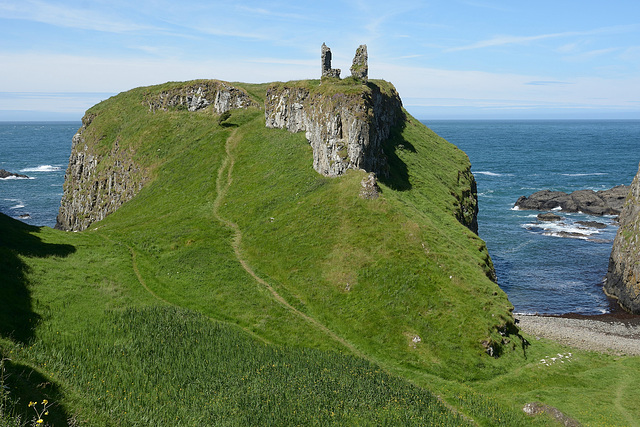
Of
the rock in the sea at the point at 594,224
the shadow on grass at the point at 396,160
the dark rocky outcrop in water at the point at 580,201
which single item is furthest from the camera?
the dark rocky outcrop in water at the point at 580,201

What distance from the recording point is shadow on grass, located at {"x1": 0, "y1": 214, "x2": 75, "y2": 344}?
115 feet

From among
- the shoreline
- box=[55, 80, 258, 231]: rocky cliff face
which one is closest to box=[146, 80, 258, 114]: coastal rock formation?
box=[55, 80, 258, 231]: rocky cliff face

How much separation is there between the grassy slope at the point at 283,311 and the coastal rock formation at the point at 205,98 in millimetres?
39568

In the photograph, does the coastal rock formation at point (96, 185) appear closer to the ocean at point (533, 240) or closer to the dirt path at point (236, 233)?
the ocean at point (533, 240)

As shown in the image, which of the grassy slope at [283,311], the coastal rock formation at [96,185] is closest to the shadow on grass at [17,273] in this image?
the grassy slope at [283,311]

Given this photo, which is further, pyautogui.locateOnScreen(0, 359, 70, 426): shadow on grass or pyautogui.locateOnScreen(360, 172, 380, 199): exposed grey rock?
pyautogui.locateOnScreen(360, 172, 380, 199): exposed grey rock

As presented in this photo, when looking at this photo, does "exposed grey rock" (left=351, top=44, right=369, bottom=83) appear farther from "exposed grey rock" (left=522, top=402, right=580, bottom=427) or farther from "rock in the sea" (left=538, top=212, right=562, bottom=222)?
"exposed grey rock" (left=522, top=402, right=580, bottom=427)

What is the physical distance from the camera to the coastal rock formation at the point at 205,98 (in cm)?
12019

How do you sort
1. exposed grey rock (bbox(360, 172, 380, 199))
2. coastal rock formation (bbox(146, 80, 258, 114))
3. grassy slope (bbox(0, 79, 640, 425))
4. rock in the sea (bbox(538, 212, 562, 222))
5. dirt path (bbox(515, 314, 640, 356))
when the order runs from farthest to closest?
1. rock in the sea (bbox(538, 212, 562, 222))
2. coastal rock formation (bbox(146, 80, 258, 114))
3. exposed grey rock (bbox(360, 172, 380, 199))
4. dirt path (bbox(515, 314, 640, 356))
5. grassy slope (bbox(0, 79, 640, 425))

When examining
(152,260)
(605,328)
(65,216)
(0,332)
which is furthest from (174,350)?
(65,216)

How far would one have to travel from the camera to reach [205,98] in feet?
405

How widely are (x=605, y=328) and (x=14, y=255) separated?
247ft

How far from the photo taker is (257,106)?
390 ft

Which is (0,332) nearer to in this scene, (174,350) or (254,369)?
(174,350)
